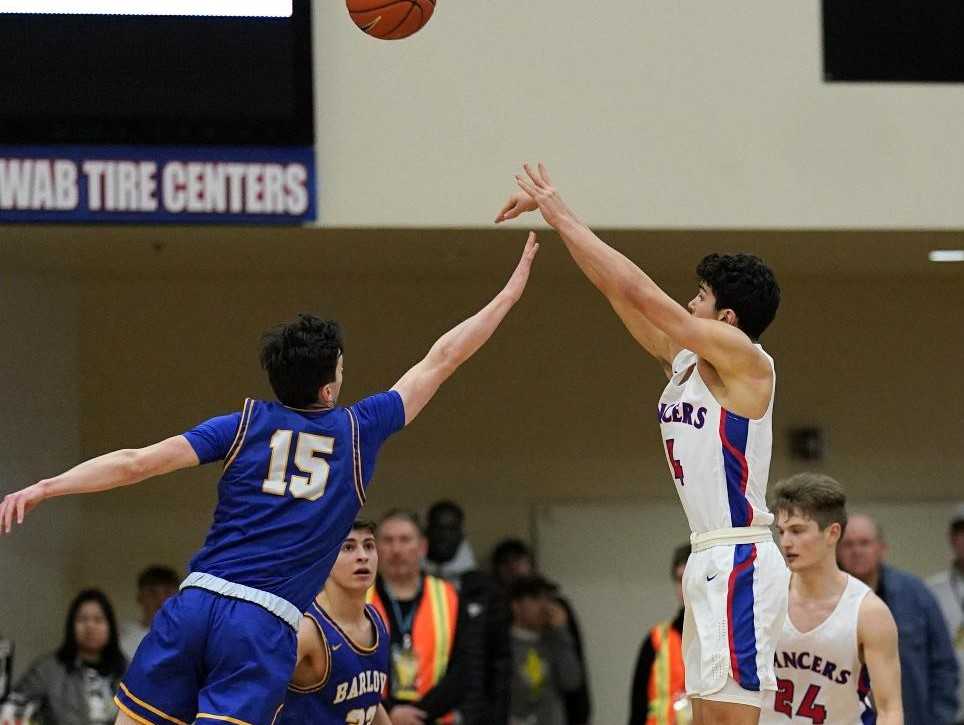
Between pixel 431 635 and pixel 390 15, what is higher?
pixel 390 15

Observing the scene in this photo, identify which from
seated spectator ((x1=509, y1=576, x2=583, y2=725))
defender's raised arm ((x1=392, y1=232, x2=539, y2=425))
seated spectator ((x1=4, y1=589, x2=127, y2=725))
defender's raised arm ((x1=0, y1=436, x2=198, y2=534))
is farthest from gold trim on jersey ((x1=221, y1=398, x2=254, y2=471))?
seated spectator ((x1=509, y1=576, x2=583, y2=725))

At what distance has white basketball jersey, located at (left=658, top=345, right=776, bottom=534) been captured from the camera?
201 inches

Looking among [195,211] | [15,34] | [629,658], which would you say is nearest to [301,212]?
[195,211]

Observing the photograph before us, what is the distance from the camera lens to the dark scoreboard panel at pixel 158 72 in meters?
7.88

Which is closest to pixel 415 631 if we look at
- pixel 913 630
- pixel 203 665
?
pixel 913 630

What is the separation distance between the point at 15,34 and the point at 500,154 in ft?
7.92

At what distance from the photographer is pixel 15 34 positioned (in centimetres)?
786

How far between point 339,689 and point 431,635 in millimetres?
1974

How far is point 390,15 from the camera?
679 cm

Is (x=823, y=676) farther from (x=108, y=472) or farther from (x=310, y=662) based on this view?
(x=108, y=472)

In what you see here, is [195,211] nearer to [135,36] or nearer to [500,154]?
[135,36]

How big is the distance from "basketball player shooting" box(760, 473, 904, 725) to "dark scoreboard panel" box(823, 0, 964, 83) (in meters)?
3.53

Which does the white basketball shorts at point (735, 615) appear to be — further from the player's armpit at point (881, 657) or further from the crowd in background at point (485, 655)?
the crowd in background at point (485, 655)

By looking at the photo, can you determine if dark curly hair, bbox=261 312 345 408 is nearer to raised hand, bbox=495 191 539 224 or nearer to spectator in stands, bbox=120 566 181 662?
raised hand, bbox=495 191 539 224
